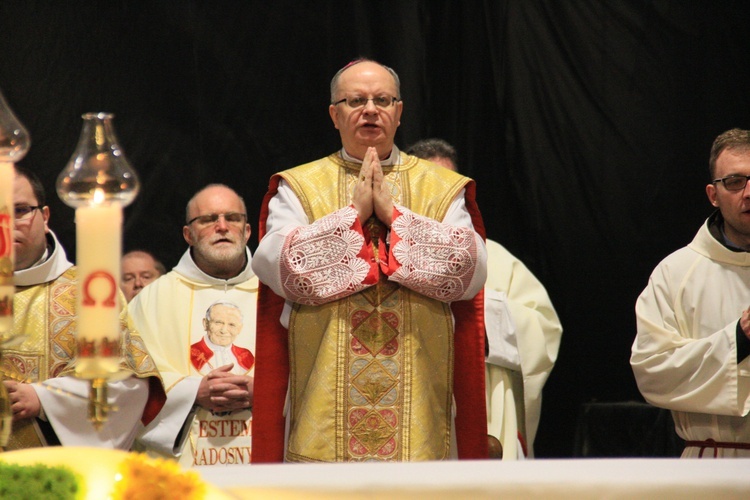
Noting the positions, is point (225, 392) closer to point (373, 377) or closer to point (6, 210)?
point (373, 377)

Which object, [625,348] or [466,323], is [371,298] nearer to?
[466,323]

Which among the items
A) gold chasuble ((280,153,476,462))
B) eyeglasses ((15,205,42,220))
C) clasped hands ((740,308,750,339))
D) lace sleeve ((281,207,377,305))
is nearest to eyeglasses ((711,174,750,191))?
clasped hands ((740,308,750,339))

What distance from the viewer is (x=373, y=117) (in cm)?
415

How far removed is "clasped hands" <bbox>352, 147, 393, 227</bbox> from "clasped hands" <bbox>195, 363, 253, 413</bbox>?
1349mm

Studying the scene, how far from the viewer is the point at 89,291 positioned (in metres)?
1.70

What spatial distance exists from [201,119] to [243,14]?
664mm

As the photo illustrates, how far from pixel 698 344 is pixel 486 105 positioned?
2.72m

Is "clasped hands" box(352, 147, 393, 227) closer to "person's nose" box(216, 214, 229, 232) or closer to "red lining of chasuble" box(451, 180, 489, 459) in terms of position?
"red lining of chasuble" box(451, 180, 489, 459)

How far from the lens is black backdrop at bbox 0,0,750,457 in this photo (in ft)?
20.7

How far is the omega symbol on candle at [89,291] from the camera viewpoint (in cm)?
169

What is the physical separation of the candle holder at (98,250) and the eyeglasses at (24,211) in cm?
255

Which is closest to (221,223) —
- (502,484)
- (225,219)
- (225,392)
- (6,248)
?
(225,219)

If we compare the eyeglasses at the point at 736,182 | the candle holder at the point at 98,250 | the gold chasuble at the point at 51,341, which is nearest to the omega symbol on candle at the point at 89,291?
the candle holder at the point at 98,250

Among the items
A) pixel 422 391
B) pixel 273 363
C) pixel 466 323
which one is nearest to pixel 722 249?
pixel 466 323
